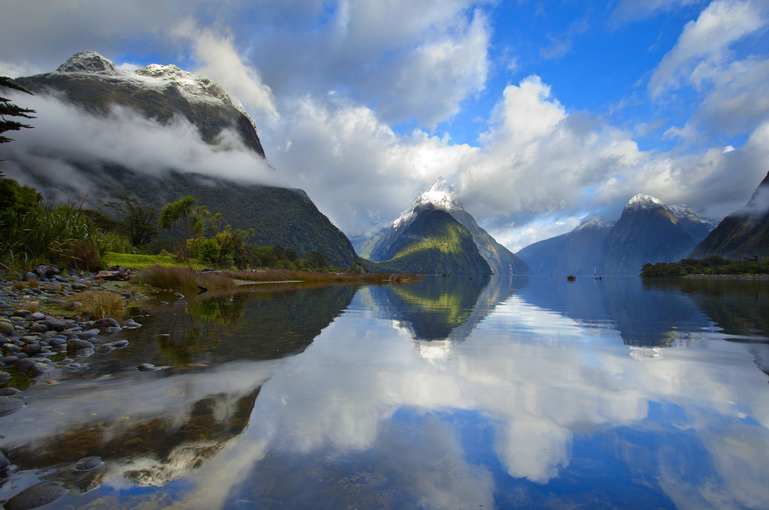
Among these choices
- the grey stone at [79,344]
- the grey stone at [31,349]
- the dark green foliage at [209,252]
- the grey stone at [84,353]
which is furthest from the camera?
the dark green foliage at [209,252]

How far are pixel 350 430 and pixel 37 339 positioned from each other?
32.2ft

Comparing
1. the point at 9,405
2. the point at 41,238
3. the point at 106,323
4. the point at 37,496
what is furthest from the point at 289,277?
the point at 37,496

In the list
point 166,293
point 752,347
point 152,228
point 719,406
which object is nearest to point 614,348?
point 752,347

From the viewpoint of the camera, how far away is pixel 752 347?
11398 millimetres

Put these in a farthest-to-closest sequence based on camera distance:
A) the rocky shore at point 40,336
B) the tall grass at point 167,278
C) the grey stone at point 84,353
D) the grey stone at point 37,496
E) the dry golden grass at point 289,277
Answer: the dry golden grass at point 289,277 → the tall grass at point 167,278 → the grey stone at point 84,353 → the rocky shore at point 40,336 → the grey stone at point 37,496

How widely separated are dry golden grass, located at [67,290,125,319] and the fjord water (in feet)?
17.2

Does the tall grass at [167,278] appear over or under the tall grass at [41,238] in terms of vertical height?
under

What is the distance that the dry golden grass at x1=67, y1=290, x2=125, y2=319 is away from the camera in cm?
1380

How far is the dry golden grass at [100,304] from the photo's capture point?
13.8 metres

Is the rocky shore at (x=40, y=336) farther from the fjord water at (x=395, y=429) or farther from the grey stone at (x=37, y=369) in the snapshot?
the fjord water at (x=395, y=429)

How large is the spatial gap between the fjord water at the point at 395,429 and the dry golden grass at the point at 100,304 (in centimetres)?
524

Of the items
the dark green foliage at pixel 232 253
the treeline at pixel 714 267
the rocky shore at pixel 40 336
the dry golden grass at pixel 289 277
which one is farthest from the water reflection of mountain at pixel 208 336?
the treeline at pixel 714 267

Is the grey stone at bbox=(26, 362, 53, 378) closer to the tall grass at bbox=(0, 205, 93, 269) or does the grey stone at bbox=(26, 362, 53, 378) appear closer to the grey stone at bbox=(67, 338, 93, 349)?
the grey stone at bbox=(67, 338, 93, 349)

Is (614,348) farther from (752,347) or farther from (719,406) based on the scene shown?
(719,406)
